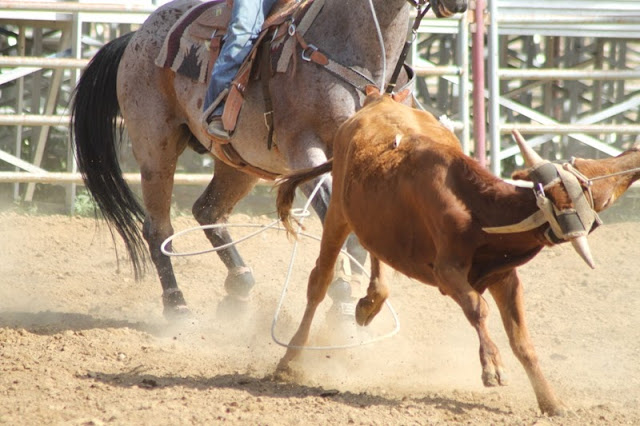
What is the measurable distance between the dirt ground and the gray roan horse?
55cm

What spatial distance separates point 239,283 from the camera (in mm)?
6527

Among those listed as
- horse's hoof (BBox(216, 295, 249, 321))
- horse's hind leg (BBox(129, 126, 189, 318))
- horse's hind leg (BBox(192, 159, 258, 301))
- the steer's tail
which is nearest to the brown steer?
the steer's tail

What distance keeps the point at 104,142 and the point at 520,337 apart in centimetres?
396

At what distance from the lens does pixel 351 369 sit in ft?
17.0

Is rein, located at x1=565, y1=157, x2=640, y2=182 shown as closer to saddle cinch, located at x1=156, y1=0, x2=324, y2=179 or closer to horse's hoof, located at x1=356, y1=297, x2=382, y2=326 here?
horse's hoof, located at x1=356, y1=297, x2=382, y2=326

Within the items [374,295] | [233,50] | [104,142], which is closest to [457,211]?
[374,295]

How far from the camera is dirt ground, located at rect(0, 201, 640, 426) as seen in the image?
153 inches

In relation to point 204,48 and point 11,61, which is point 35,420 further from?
point 11,61

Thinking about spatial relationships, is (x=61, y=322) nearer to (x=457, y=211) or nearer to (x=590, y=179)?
(x=457, y=211)

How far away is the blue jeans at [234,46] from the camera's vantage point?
18.4 feet

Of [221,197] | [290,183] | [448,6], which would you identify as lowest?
[221,197]

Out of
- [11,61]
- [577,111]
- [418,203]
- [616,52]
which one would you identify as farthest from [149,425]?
[616,52]

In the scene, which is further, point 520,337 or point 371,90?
point 371,90

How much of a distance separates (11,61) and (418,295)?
13.8ft
